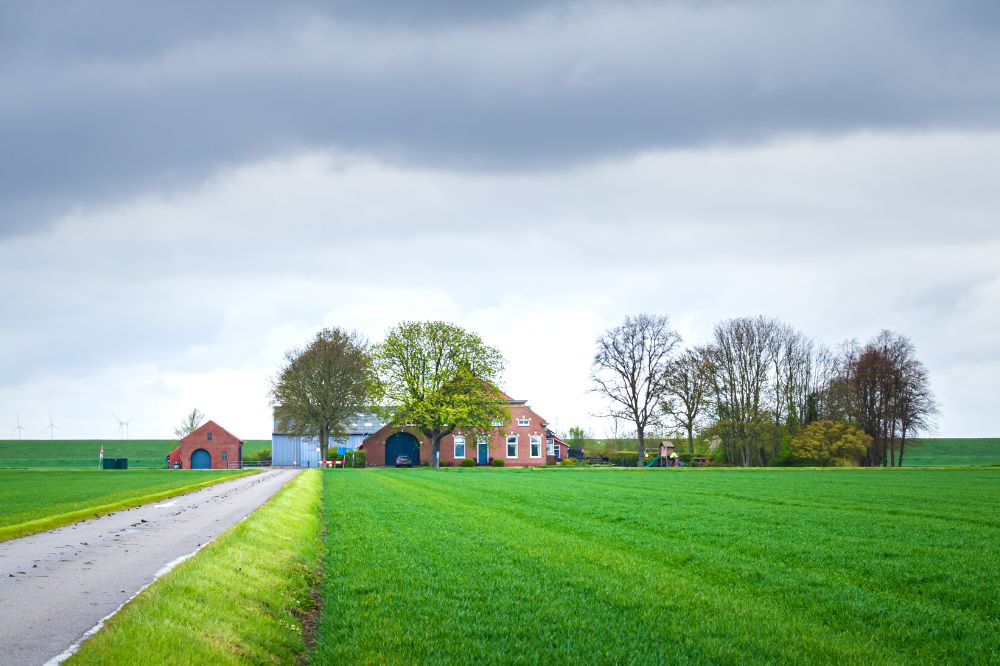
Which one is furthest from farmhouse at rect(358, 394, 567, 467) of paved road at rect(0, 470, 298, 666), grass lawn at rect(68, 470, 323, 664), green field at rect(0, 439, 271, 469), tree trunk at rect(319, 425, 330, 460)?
grass lawn at rect(68, 470, 323, 664)

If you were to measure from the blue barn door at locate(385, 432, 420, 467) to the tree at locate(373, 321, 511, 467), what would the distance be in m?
10.2

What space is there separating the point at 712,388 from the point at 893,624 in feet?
274

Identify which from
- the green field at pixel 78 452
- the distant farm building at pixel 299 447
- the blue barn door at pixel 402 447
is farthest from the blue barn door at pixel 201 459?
the green field at pixel 78 452

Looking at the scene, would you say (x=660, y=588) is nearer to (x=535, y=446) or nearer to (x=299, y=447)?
(x=535, y=446)

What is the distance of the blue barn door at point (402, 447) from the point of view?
95.3 m

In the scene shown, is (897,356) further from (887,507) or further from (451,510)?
(451,510)

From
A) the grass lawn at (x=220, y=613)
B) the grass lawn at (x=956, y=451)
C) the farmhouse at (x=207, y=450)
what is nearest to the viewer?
the grass lawn at (x=220, y=613)

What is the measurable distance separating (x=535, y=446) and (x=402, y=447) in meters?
17.3

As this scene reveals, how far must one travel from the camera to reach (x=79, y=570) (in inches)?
499

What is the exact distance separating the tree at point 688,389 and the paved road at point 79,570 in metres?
73.2

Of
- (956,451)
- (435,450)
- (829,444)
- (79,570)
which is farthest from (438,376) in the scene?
(956,451)

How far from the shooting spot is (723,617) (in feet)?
32.4

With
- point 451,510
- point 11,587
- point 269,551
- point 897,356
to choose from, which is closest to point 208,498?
point 451,510

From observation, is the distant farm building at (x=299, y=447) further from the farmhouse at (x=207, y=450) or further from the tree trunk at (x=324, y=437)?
the tree trunk at (x=324, y=437)
